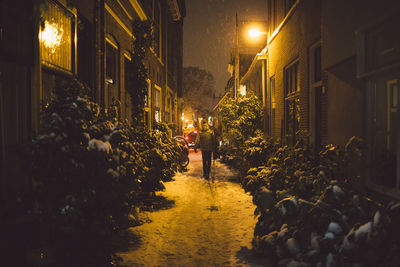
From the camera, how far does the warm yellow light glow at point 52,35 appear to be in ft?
15.3

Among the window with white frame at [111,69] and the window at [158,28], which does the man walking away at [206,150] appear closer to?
the window with white frame at [111,69]

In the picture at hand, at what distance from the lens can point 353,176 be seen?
14.4ft

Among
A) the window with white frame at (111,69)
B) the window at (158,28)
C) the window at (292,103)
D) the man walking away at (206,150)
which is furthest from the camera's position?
the window at (158,28)

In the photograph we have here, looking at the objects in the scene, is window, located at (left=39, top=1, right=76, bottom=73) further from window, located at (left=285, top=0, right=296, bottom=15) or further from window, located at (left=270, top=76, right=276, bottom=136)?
window, located at (left=270, top=76, right=276, bottom=136)

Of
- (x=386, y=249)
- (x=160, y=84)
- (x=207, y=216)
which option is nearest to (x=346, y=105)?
(x=386, y=249)

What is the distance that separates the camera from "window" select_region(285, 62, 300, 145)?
878cm

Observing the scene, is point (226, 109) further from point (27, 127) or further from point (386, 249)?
point (386, 249)

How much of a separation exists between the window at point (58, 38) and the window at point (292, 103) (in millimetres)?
5513

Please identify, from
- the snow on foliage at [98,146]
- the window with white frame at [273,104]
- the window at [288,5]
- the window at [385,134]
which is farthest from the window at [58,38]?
the window with white frame at [273,104]

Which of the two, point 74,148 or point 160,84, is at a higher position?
point 160,84

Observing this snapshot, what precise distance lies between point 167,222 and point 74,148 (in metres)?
3.12

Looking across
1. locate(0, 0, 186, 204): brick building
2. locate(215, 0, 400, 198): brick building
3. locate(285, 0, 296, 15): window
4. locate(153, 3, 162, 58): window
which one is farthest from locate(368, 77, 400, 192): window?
locate(153, 3, 162, 58): window

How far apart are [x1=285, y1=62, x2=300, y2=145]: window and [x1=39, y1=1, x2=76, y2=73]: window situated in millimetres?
5513

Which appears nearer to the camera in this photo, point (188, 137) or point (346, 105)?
point (346, 105)
